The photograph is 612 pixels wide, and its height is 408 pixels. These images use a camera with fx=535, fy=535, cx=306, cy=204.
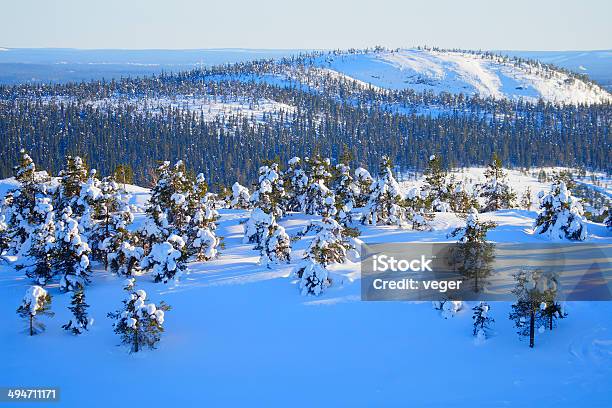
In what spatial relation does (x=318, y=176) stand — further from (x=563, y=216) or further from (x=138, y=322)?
(x=138, y=322)

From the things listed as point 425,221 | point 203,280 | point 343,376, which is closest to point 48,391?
point 203,280

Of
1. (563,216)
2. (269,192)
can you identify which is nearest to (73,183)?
(269,192)

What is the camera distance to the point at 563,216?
4141cm

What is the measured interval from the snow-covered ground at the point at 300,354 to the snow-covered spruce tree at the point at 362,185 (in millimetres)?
16116

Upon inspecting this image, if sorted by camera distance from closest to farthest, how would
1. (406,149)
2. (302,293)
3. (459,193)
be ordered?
(302,293), (459,193), (406,149)

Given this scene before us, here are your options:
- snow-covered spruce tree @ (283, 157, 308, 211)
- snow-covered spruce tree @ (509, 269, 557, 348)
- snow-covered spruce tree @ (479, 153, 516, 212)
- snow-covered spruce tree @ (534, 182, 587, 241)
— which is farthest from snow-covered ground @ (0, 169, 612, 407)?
snow-covered spruce tree @ (479, 153, 516, 212)

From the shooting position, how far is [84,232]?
3625 centimetres

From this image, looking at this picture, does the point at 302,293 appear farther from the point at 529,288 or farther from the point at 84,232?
the point at 84,232

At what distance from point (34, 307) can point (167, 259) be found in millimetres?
8053

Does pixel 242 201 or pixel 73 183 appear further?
pixel 242 201

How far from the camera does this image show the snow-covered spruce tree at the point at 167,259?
33.6 meters

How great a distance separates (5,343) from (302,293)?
16.7m

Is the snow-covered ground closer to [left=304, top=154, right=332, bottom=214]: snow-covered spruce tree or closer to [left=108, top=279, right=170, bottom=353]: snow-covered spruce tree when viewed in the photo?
[left=108, top=279, right=170, bottom=353]: snow-covered spruce tree

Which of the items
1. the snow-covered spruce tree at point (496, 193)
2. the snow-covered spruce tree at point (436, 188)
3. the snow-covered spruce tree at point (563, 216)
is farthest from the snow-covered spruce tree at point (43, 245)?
the snow-covered spruce tree at point (496, 193)
